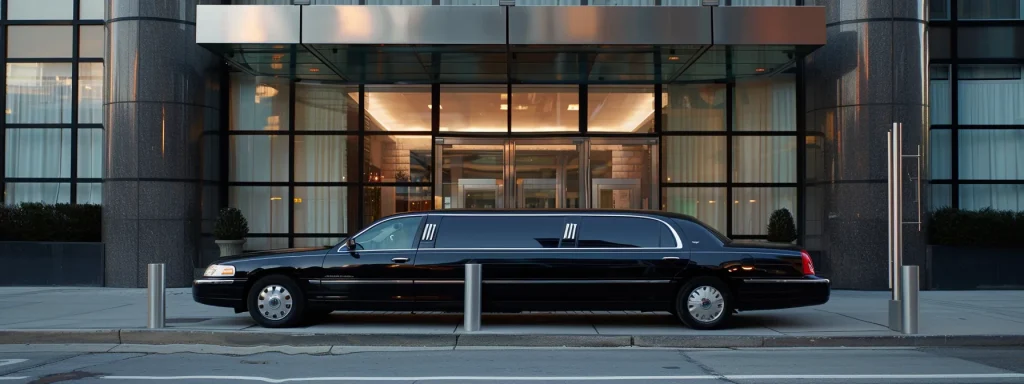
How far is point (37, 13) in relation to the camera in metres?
18.9

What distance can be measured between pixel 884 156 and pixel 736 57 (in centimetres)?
325

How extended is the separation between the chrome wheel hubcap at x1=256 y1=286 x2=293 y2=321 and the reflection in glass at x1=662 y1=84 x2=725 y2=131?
34.3ft

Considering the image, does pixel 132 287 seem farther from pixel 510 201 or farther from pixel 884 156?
pixel 884 156

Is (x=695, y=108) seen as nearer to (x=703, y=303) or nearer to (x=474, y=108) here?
(x=474, y=108)

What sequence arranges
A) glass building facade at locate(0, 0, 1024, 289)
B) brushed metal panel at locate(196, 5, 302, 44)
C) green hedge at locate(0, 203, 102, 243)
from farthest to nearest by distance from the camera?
green hedge at locate(0, 203, 102, 243), glass building facade at locate(0, 0, 1024, 289), brushed metal panel at locate(196, 5, 302, 44)

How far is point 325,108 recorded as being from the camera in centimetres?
1983

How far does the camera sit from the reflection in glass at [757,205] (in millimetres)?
19641

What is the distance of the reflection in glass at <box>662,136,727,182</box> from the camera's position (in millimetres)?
19766

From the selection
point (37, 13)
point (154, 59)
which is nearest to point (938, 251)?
point (154, 59)

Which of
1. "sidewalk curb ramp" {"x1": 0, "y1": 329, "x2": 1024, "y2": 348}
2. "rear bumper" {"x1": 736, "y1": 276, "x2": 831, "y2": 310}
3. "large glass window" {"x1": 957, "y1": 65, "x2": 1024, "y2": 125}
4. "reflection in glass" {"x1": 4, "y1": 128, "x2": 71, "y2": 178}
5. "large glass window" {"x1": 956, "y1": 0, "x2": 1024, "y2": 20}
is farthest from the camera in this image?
"reflection in glass" {"x1": 4, "y1": 128, "x2": 71, "y2": 178}

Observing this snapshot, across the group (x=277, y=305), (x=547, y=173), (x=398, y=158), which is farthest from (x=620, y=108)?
(x=277, y=305)

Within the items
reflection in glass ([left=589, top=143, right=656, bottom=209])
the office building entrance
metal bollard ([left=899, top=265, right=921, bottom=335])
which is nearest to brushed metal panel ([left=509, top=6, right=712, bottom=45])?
the office building entrance

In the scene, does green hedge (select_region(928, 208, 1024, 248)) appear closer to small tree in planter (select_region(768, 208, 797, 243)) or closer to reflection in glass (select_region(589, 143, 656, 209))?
small tree in planter (select_region(768, 208, 797, 243))

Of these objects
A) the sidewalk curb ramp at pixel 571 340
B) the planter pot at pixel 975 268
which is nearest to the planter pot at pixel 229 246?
the sidewalk curb ramp at pixel 571 340
